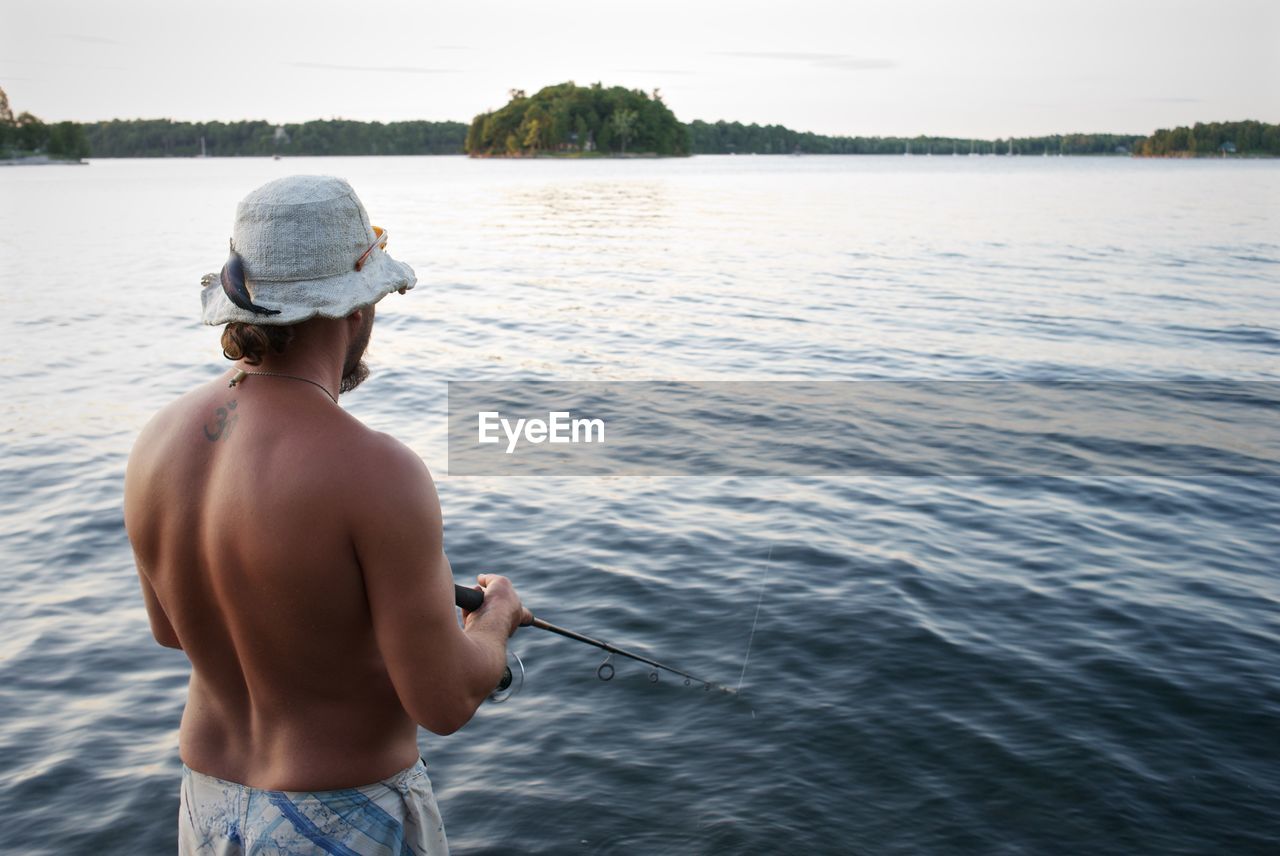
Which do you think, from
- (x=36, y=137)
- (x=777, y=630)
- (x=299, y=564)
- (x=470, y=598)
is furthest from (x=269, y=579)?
(x=36, y=137)

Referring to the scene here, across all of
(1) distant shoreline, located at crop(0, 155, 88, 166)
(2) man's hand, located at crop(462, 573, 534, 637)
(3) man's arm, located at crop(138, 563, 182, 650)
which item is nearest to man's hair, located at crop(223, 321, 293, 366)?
(3) man's arm, located at crop(138, 563, 182, 650)

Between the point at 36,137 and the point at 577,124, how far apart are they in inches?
3192

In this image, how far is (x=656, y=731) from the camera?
585 cm

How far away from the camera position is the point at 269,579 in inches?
85.6

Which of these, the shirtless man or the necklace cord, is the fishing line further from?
the necklace cord

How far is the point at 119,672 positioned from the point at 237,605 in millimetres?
5065

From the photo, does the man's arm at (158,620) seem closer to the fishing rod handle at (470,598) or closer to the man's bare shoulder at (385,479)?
the fishing rod handle at (470,598)

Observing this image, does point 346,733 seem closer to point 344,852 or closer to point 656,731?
point 344,852

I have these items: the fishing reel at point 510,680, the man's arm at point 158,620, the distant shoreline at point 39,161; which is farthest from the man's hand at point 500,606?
the distant shoreline at point 39,161

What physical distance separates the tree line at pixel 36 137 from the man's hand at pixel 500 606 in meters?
170

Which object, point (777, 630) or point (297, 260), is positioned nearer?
point (297, 260)

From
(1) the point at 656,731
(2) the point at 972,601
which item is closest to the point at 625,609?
(1) the point at 656,731

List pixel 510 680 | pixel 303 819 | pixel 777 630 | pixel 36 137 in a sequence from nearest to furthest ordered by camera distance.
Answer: pixel 303 819 → pixel 510 680 → pixel 777 630 → pixel 36 137

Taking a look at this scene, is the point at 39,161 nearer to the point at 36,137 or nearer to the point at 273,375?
the point at 36,137
